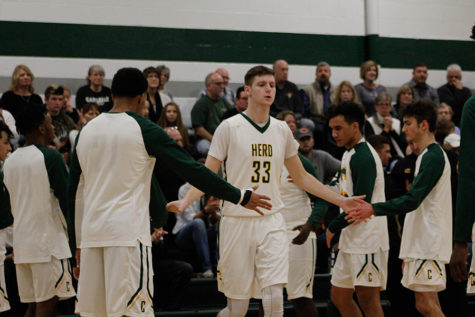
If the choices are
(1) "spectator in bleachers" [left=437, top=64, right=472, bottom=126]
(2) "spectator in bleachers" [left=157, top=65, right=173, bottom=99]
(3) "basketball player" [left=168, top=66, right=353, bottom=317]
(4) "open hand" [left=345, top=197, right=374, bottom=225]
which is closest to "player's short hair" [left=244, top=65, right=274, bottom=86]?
(3) "basketball player" [left=168, top=66, right=353, bottom=317]

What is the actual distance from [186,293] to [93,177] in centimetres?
404

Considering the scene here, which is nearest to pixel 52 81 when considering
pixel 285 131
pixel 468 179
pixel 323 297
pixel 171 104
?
pixel 171 104

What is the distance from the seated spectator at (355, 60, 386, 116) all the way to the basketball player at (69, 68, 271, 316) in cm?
858

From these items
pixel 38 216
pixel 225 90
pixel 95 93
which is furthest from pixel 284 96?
pixel 38 216

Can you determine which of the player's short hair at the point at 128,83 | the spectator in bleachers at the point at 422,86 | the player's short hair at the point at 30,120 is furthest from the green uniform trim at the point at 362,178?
the spectator in bleachers at the point at 422,86

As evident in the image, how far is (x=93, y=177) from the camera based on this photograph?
473 cm

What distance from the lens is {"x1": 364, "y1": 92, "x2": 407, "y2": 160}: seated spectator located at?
39.0 ft

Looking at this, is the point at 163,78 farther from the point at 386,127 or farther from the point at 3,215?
the point at 3,215

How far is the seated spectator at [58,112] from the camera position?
400 inches

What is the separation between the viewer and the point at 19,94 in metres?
10.4

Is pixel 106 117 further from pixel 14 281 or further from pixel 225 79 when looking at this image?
pixel 225 79

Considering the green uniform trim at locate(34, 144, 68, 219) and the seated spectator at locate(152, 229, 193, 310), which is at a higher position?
the green uniform trim at locate(34, 144, 68, 219)

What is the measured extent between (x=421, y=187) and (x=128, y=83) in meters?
2.90

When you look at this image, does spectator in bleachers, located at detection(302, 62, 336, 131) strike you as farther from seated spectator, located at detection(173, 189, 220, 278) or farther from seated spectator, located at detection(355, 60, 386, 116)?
seated spectator, located at detection(173, 189, 220, 278)
